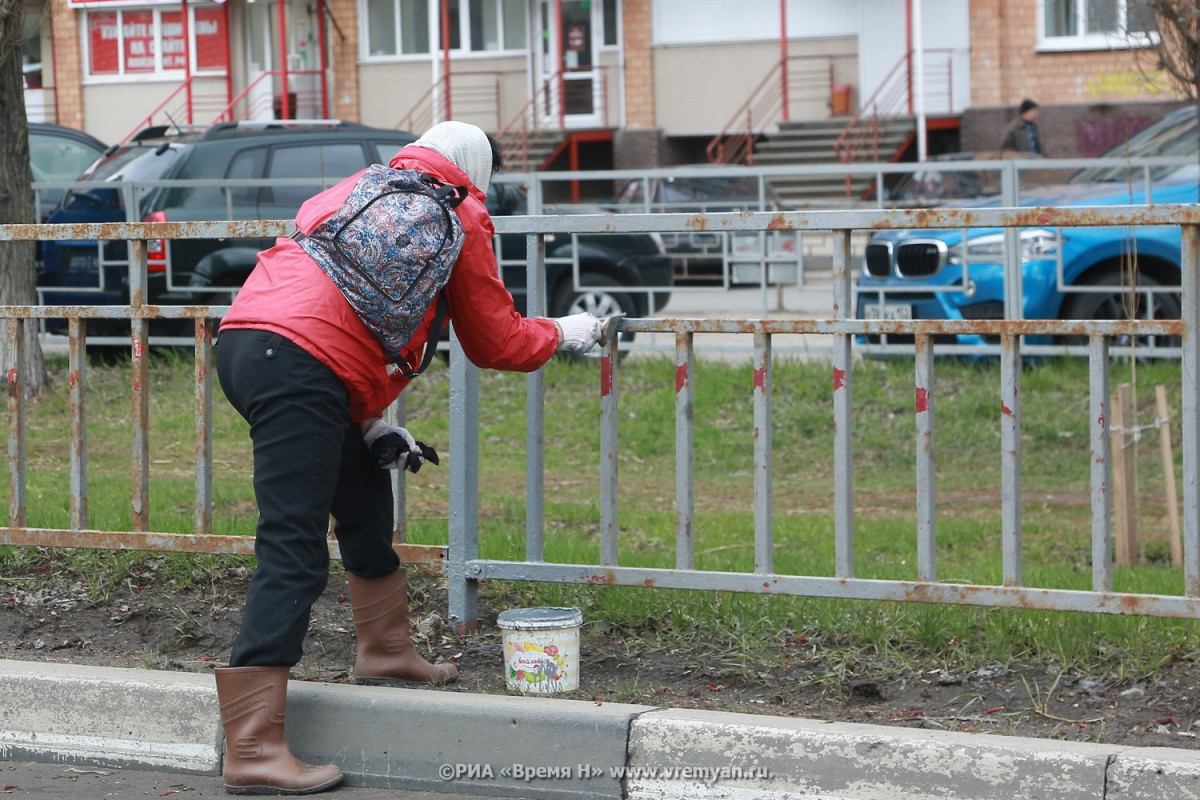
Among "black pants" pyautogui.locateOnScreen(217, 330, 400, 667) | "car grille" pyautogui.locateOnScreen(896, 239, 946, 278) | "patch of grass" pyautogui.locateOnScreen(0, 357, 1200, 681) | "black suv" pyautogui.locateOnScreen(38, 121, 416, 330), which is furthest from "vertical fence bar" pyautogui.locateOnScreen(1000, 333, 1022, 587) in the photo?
"black suv" pyautogui.locateOnScreen(38, 121, 416, 330)

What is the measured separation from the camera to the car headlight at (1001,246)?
1030cm

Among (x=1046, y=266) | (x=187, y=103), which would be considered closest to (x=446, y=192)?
(x=1046, y=266)

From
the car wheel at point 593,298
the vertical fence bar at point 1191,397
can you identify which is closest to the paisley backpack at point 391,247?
the vertical fence bar at point 1191,397

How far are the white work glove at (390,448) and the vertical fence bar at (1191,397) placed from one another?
6.48 ft

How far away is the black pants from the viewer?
Result: 3736 millimetres

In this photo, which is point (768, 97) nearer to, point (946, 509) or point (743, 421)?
point (743, 421)

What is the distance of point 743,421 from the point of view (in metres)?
9.72

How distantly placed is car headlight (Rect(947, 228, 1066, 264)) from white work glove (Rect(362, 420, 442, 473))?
6.84 meters

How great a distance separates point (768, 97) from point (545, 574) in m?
24.7

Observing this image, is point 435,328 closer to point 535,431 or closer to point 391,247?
Result: point 391,247

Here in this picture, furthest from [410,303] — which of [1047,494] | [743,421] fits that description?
[743,421]

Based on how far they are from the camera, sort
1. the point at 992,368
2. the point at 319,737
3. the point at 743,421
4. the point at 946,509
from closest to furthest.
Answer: the point at 319,737 → the point at 946,509 → the point at 743,421 → the point at 992,368

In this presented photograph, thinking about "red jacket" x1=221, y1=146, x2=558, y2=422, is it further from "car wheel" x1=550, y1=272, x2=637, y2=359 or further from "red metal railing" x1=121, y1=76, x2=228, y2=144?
"red metal railing" x1=121, y1=76, x2=228, y2=144

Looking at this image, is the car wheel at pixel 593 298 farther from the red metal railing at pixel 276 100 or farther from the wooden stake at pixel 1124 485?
the red metal railing at pixel 276 100
